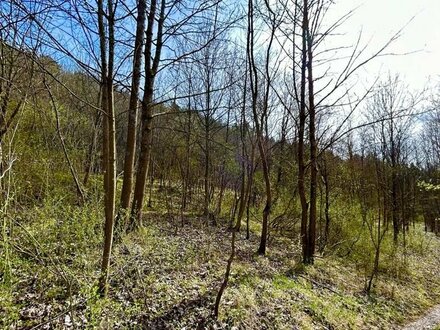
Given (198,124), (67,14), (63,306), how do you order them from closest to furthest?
(67,14) < (63,306) < (198,124)

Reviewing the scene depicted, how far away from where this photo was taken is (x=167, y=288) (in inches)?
167

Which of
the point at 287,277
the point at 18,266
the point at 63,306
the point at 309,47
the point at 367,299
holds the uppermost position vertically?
the point at 309,47

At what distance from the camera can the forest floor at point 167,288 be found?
10.1 feet

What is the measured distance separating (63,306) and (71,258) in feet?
2.66

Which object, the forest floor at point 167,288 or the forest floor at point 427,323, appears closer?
the forest floor at point 167,288

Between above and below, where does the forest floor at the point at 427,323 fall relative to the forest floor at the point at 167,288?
below

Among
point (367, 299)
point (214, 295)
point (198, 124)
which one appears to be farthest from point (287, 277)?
point (198, 124)

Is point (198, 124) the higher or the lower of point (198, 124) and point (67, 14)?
the higher

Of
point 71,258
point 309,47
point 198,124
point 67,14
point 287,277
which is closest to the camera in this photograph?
point 67,14

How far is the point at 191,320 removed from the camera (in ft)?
12.2

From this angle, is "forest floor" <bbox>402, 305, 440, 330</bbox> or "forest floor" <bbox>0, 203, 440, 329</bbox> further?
"forest floor" <bbox>402, 305, 440, 330</bbox>

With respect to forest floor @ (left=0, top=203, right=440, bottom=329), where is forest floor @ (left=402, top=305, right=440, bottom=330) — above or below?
below

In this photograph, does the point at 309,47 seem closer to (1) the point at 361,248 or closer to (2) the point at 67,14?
(2) the point at 67,14

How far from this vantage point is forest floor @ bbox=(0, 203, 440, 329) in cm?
307
